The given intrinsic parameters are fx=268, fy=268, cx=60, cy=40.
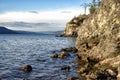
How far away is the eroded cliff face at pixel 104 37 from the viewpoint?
174 ft

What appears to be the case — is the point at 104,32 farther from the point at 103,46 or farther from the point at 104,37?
the point at 103,46

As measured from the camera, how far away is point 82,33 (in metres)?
88.1

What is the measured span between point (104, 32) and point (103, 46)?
29.8ft

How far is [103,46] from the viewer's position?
193 ft

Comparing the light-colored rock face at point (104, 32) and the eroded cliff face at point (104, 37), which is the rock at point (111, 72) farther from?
the light-colored rock face at point (104, 32)

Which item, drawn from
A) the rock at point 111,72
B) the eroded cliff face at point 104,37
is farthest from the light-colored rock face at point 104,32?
the rock at point 111,72

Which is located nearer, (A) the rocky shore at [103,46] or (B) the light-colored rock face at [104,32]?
(A) the rocky shore at [103,46]

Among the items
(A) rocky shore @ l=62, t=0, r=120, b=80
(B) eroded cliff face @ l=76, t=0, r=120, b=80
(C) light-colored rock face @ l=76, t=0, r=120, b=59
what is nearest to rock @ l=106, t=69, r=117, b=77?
(A) rocky shore @ l=62, t=0, r=120, b=80

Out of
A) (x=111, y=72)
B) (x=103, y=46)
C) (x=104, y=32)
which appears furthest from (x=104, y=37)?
(x=111, y=72)

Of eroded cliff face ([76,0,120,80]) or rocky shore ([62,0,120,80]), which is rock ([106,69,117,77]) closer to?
rocky shore ([62,0,120,80])

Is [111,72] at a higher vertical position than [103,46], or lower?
lower

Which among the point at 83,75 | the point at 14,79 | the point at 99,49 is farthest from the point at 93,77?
the point at 99,49

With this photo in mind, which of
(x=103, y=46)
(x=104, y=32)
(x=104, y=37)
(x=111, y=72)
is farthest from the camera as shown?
(x=104, y=32)

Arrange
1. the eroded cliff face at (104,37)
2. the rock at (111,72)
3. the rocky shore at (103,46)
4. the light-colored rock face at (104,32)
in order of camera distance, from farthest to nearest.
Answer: the light-colored rock face at (104,32), the eroded cliff face at (104,37), the rocky shore at (103,46), the rock at (111,72)
